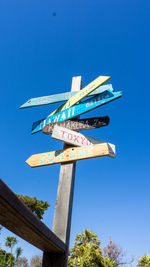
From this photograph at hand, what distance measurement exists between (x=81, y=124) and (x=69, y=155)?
1.62ft

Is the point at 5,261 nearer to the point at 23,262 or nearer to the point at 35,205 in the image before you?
the point at 35,205

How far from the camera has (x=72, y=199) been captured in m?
2.40

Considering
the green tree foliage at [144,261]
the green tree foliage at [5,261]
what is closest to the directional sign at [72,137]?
the green tree foliage at [5,261]

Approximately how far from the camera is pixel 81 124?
280cm

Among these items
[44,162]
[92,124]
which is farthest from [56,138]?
[92,124]

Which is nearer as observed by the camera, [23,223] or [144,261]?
[23,223]

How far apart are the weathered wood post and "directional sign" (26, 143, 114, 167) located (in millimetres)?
104

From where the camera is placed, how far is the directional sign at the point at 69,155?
2.38 m

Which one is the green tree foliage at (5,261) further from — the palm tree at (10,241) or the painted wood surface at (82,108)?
the painted wood surface at (82,108)

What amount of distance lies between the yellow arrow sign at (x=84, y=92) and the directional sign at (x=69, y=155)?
0.77 metres

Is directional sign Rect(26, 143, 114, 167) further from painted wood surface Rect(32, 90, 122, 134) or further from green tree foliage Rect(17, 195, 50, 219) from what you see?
green tree foliage Rect(17, 195, 50, 219)

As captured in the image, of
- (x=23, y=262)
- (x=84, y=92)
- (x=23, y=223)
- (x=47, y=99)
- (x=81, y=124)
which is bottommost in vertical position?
(x=23, y=262)

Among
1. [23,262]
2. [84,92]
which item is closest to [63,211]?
[84,92]

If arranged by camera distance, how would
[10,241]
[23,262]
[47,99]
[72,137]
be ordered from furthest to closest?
[23,262] → [10,241] → [47,99] → [72,137]
